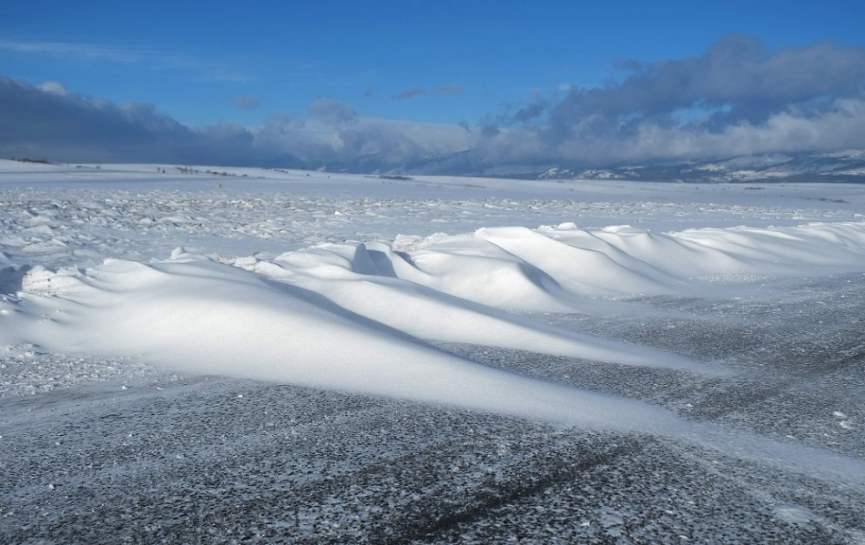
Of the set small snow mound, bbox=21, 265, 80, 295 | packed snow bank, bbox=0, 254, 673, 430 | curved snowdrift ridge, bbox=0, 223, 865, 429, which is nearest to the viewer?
packed snow bank, bbox=0, 254, 673, 430

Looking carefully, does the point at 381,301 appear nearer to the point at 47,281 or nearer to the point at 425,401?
the point at 425,401

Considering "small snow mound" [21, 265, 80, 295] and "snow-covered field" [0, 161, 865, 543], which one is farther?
"small snow mound" [21, 265, 80, 295]

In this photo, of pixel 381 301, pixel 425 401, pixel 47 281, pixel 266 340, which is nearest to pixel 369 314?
pixel 381 301

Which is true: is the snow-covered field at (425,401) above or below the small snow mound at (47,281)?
below

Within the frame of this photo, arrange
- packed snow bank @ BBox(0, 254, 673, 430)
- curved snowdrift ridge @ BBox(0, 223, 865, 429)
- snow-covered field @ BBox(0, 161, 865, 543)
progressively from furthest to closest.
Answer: curved snowdrift ridge @ BBox(0, 223, 865, 429)
packed snow bank @ BBox(0, 254, 673, 430)
snow-covered field @ BBox(0, 161, 865, 543)

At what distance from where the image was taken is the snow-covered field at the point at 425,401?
264 centimetres

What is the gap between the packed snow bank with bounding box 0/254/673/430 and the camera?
402 centimetres

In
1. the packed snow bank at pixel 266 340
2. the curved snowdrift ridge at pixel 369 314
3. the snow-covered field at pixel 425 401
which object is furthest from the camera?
the curved snowdrift ridge at pixel 369 314

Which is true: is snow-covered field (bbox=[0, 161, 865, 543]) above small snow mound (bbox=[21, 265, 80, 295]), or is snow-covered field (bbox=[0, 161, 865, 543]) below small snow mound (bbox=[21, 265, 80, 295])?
below

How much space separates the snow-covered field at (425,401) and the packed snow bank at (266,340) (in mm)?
22

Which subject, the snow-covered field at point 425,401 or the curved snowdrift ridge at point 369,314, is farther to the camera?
the curved snowdrift ridge at point 369,314

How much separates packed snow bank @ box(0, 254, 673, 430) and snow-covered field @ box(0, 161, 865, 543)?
0.9 inches

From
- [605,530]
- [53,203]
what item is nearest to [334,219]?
[53,203]

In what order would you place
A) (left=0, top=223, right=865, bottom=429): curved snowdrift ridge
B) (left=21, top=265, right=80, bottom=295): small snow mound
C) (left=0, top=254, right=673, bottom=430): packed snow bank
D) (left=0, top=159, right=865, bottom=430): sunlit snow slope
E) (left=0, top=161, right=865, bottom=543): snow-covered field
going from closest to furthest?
(left=0, top=161, right=865, bottom=543): snow-covered field, (left=0, top=254, right=673, bottom=430): packed snow bank, (left=0, top=223, right=865, bottom=429): curved snowdrift ridge, (left=0, top=159, right=865, bottom=430): sunlit snow slope, (left=21, top=265, right=80, bottom=295): small snow mound
